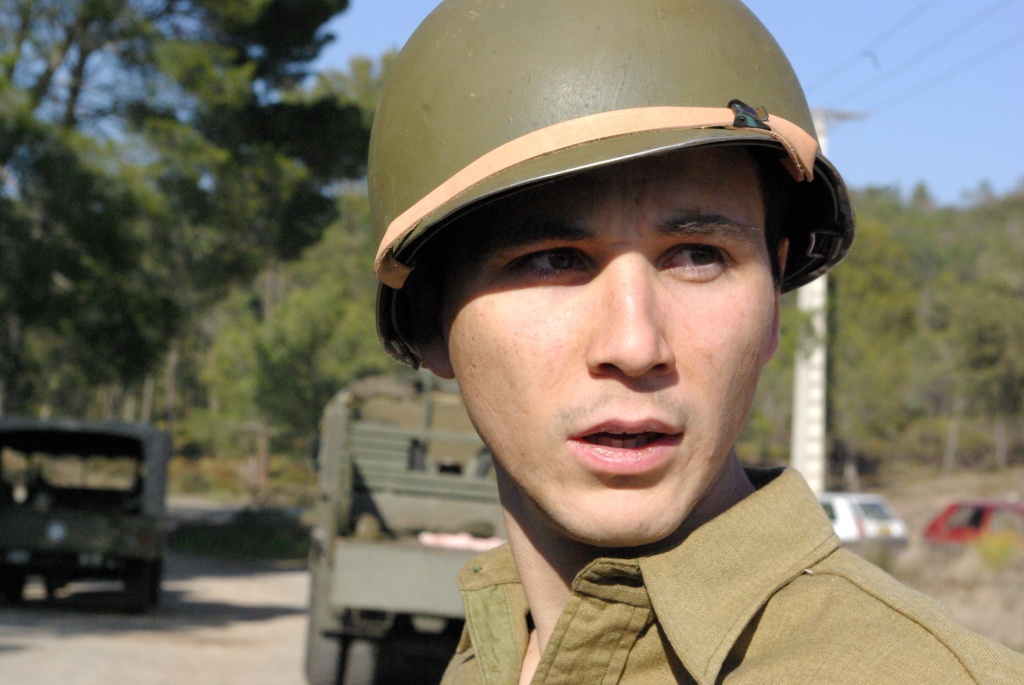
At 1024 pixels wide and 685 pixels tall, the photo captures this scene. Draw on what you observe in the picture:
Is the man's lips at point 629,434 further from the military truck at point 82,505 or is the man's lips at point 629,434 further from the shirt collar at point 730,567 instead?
the military truck at point 82,505

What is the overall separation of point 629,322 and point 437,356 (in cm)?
53

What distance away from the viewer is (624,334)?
4.23 feet

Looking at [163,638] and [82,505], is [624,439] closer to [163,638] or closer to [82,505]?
[163,638]

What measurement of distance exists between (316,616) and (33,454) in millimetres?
7261

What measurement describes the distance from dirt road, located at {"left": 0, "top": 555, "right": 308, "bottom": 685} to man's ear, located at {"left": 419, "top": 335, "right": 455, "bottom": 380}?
7348mm

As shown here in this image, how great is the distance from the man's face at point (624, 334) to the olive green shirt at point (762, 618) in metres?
0.05

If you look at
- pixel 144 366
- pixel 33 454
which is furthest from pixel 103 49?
pixel 33 454

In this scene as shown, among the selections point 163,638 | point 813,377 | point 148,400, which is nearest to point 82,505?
point 163,638

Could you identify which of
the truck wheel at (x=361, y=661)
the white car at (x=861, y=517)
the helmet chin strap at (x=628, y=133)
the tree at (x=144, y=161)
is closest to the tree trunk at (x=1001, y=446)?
the white car at (x=861, y=517)

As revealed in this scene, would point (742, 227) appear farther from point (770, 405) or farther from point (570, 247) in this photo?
point (770, 405)

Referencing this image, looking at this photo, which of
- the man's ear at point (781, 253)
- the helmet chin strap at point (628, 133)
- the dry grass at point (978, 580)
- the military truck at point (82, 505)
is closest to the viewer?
the helmet chin strap at point (628, 133)

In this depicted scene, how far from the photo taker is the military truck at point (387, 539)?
8.07m

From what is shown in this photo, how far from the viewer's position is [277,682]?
898 centimetres

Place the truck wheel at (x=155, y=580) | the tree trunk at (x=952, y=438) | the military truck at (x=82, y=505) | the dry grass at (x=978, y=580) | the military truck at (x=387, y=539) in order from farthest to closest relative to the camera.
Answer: the tree trunk at (x=952, y=438)
the truck wheel at (x=155, y=580)
the military truck at (x=82, y=505)
the dry grass at (x=978, y=580)
the military truck at (x=387, y=539)
